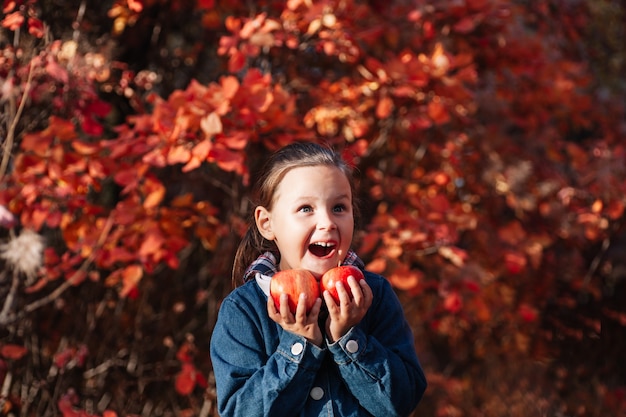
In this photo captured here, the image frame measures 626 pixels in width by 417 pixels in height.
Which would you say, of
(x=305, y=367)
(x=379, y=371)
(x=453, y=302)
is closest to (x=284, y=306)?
(x=305, y=367)

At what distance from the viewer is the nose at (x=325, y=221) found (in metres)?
1.86

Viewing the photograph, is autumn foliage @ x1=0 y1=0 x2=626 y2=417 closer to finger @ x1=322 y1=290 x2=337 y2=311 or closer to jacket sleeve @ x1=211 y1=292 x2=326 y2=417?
jacket sleeve @ x1=211 y1=292 x2=326 y2=417

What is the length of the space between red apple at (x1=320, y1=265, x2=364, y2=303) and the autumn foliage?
1162 millimetres

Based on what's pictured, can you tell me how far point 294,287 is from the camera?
177cm

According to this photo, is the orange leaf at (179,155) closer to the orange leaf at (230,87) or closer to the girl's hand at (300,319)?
the orange leaf at (230,87)

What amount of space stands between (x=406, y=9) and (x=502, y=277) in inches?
70.3

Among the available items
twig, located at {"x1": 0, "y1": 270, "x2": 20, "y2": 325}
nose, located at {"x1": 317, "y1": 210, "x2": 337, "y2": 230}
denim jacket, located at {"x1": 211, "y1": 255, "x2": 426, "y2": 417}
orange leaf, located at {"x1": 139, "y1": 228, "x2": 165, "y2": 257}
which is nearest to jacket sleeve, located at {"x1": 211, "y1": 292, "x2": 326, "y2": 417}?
denim jacket, located at {"x1": 211, "y1": 255, "x2": 426, "y2": 417}

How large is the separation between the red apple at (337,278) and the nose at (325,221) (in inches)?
4.1

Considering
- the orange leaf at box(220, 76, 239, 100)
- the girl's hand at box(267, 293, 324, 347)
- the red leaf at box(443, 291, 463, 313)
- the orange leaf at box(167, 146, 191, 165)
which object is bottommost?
the red leaf at box(443, 291, 463, 313)

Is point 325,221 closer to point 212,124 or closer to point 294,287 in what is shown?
point 294,287

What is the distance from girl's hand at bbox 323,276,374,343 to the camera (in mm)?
1759

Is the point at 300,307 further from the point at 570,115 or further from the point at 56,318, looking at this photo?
the point at 570,115

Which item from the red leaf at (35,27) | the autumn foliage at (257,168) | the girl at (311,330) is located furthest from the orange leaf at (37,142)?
the girl at (311,330)

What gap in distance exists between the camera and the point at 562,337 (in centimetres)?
518
